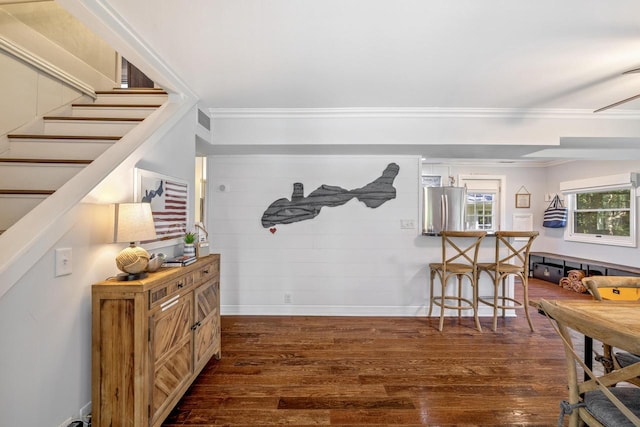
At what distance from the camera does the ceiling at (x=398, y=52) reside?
1.67m

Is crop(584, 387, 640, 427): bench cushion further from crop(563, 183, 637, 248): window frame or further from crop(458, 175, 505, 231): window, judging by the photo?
crop(458, 175, 505, 231): window

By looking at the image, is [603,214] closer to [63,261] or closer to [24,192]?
[63,261]

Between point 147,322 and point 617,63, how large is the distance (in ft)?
12.0

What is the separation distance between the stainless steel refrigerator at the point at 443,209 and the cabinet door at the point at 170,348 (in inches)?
118

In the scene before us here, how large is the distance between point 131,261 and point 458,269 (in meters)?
3.15

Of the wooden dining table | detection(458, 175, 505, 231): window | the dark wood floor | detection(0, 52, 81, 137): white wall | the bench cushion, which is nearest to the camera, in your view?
the wooden dining table

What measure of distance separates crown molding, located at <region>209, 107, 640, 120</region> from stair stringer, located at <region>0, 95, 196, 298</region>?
1.27 meters

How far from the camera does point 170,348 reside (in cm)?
182

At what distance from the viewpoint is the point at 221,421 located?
1.87 meters


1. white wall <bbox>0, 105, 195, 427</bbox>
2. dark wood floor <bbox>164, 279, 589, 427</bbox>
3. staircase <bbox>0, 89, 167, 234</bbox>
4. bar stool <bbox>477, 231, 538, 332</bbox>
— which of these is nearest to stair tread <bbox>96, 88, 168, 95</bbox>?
staircase <bbox>0, 89, 167, 234</bbox>

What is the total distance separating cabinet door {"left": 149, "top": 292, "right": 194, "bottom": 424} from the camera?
64.7 inches

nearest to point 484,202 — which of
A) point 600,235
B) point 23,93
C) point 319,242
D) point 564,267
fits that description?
point 564,267

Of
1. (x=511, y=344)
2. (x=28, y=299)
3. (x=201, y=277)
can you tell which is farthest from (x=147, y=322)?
(x=511, y=344)

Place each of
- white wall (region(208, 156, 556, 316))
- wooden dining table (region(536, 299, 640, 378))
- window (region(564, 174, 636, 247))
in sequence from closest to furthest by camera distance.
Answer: wooden dining table (region(536, 299, 640, 378)) → white wall (region(208, 156, 556, 316)) → window (region(564, 174, 636, 247))
